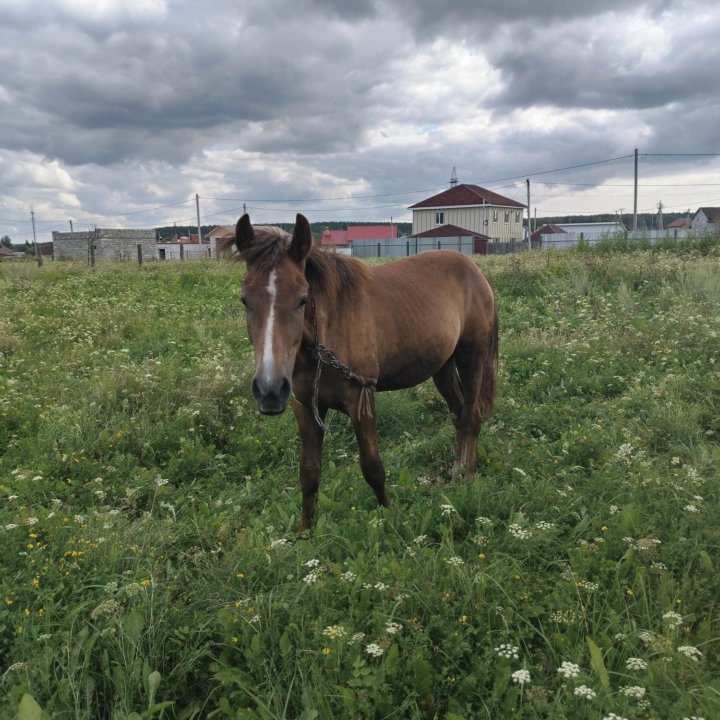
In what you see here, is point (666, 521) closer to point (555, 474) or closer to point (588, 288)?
point (555, 474)

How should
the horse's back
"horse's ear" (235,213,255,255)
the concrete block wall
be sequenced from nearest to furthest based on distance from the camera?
"horse's ear" (235,213,255,255)
the horse's back
the concrete block wall

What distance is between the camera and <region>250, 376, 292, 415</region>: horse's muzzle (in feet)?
8.63

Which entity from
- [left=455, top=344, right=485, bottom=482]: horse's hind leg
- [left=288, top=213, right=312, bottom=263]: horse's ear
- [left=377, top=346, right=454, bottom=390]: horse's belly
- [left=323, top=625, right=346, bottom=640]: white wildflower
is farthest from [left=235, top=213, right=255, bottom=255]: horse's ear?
[left=455, top=344, right=485, bottom=482]: horse's hind leg

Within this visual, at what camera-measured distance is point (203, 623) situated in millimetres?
2422

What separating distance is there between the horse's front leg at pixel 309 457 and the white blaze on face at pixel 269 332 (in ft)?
3.30

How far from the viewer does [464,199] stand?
168ft

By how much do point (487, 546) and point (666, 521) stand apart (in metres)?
1.09

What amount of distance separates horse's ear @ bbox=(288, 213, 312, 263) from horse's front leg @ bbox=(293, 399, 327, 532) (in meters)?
1.06

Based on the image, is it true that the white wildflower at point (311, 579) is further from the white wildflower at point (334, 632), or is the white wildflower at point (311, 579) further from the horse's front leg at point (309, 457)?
the horse's front leg at point (309, 457)

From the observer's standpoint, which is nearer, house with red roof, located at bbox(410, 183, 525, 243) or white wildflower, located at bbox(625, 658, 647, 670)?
white wildflower, located at bbox(625, 658, 647, 670)

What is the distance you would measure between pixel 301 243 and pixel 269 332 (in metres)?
0.66

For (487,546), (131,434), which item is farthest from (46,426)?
(487,546)

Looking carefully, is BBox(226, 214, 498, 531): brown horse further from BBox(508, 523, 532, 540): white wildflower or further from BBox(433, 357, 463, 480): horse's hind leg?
BBox(508, 523, 532, 540): white wildflower

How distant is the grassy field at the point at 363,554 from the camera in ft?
6.88
